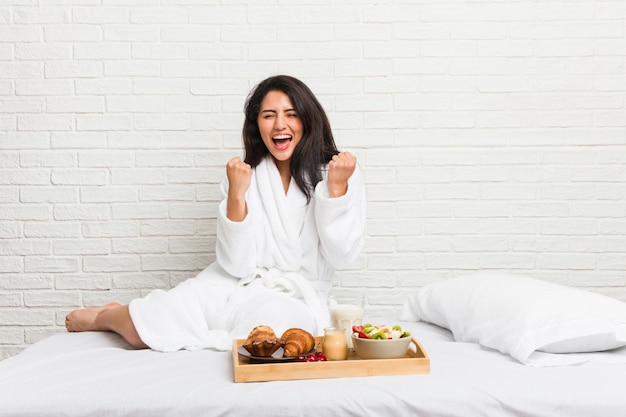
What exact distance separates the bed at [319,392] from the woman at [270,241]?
A: 1.13 feet

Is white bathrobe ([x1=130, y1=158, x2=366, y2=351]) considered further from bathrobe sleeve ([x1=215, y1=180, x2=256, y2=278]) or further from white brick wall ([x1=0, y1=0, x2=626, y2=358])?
white brick wall ([x1=0, y1=0, x2=626, y2=358])

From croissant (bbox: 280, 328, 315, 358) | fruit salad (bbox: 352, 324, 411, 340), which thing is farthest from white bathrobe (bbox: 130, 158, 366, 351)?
fruit salad (bbox: 352, 324, 411, 340)

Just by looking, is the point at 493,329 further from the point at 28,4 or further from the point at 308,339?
the point at 28,4

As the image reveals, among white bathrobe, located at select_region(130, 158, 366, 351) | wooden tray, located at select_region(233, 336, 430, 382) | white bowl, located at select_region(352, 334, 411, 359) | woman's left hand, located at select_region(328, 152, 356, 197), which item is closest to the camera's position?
wooden tray, located at select_region(233, 336, 430, 382)

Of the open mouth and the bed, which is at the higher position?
the open mouth

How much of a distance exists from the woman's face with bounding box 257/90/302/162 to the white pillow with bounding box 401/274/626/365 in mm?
862

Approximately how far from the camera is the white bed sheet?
5.81 ft

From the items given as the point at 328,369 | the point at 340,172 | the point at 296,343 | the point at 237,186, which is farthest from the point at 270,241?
the point at 328,369

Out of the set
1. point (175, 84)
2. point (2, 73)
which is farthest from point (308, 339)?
point (2, 73)

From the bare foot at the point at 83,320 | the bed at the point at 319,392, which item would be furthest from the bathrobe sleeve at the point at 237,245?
the bed at the point at 319,392

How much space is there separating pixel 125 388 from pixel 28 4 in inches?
85.0

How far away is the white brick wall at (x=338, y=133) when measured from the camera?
10.8 ft

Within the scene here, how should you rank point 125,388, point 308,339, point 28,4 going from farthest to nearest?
point 28,4, point 308,339, point 125,388

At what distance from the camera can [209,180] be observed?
335cm
